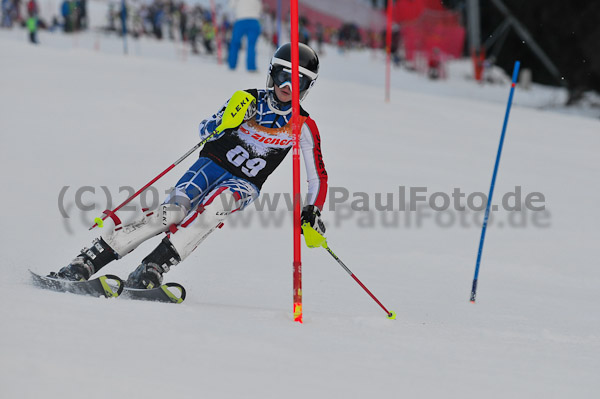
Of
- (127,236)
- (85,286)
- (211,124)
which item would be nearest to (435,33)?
(211,124)

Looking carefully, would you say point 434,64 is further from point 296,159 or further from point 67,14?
point 296,159

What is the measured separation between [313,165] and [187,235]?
0.88m

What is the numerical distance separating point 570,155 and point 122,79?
7.80 metres

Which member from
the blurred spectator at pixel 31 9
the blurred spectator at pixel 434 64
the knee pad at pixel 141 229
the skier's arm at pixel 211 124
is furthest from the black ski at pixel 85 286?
the blurred spectator at pixel 434 64

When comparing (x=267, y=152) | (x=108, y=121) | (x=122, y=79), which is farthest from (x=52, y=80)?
(x=267, y=152)

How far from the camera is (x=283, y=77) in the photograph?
3982 millimetres

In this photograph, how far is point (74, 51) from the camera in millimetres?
14602

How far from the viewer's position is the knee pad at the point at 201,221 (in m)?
3.85

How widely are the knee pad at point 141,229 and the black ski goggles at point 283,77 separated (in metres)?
0.96

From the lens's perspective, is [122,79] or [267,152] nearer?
[267,152]

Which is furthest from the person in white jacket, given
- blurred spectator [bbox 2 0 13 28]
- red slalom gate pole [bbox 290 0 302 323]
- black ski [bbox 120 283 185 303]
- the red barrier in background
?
the red barrier in background

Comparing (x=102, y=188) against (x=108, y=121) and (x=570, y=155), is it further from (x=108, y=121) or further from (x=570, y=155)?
(x=570, y=155)

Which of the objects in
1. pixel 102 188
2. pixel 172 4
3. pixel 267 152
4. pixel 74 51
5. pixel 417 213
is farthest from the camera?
pixel 172 4

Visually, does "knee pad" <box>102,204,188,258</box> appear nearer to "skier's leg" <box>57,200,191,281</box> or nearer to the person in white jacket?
"skier's leg" <box>57,200,191,281</box>
